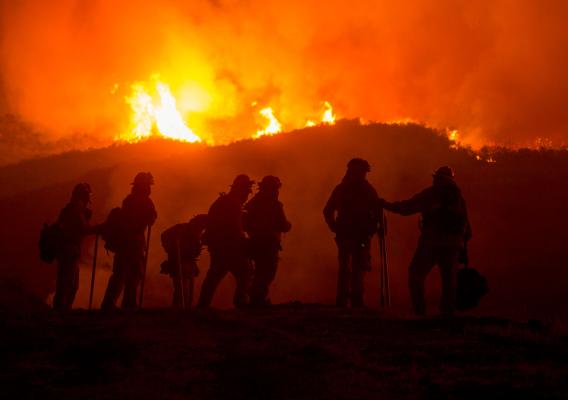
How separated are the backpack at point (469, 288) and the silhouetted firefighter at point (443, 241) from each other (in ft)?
0.73

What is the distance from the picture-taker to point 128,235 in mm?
10258

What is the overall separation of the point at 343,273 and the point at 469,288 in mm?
1930

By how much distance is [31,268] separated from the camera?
90.4ft

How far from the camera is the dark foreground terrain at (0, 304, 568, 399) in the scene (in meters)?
4.96

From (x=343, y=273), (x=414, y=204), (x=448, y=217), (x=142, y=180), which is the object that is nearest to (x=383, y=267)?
(x=343, y=273)

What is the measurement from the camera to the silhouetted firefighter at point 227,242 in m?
10.3

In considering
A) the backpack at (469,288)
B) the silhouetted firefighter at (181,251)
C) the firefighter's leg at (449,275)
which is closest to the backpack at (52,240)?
the silhouetted firefighter at (181,251)

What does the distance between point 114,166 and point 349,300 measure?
25.1 m

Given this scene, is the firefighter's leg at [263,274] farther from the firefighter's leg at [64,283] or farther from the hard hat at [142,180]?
the firefighter's leg at [64,283]

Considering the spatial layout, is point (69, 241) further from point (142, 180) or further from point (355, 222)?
point (355, 222)

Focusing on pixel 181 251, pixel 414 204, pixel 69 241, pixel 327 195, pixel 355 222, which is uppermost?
pixel 327 195

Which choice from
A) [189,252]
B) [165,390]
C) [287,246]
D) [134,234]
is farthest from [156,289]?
[165,390]

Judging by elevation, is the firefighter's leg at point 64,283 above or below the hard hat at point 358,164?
below

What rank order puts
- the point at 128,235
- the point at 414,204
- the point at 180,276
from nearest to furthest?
1. the point at 414,204
2. the point at 128,235
3. the point at 180,276
